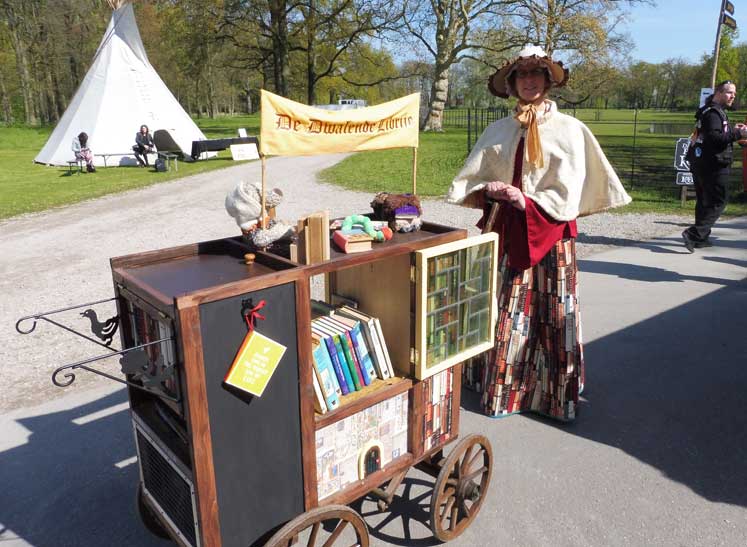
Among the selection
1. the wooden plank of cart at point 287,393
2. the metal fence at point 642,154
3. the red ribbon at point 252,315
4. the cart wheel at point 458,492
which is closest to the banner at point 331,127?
the wooden plank of cart at point 287,393

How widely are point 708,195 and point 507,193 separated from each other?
15.8 feet

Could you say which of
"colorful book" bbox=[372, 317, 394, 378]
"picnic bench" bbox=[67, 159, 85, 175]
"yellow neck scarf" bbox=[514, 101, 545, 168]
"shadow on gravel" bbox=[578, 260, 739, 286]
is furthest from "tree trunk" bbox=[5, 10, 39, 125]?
"colorful book" bbox=[372, 317, 394, 378]

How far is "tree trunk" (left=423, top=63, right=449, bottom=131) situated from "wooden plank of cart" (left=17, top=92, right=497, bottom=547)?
27001 mm

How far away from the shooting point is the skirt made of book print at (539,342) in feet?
10.5

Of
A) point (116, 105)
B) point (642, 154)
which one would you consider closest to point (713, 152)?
point (642, 154)

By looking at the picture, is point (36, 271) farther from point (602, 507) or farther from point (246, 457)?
point (602, 507)

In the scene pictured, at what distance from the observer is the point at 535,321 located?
3.31m

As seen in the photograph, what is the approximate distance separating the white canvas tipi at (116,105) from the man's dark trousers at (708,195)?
49.0 ft

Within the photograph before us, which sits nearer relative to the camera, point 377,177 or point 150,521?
point 150,521

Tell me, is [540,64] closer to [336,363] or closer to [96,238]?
[336,363]

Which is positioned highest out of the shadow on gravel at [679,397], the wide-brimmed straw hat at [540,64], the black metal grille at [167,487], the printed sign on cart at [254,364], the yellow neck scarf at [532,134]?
the wide-brimmed straw hat at [540,64]

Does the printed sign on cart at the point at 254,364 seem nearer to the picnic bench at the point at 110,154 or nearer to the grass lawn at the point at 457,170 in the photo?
the grass lawn at the point at 457,170

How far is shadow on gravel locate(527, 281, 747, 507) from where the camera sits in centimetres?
297

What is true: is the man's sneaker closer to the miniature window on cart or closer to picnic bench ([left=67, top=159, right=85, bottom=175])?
the miniature window on cart
